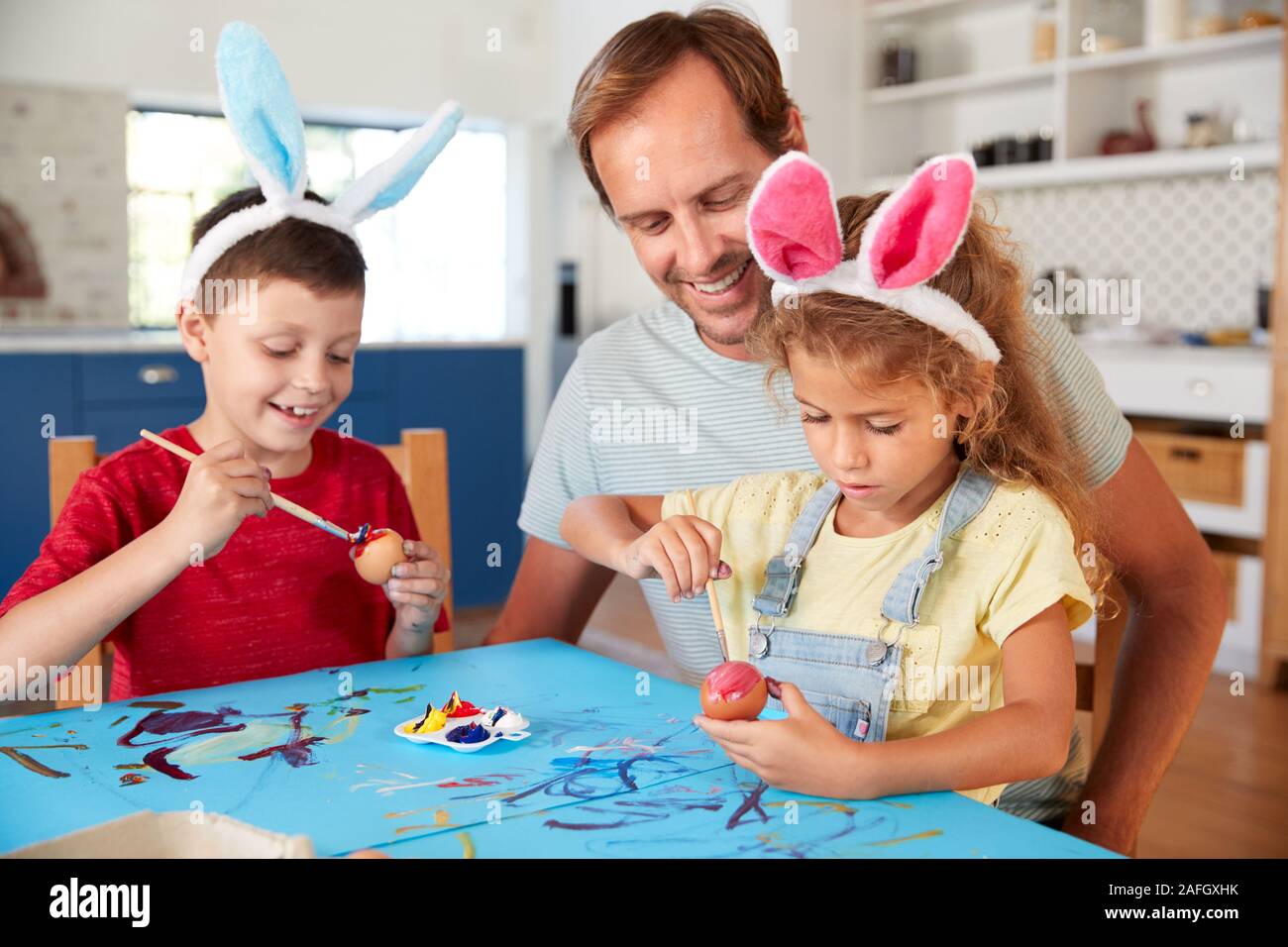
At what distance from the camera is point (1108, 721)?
1.51 meters

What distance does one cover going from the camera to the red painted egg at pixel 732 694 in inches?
40.2

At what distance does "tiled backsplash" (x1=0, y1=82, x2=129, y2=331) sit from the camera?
4762mm

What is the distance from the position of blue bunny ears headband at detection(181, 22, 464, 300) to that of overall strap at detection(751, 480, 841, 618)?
0.59 m

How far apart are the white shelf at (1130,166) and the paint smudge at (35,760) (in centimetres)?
318

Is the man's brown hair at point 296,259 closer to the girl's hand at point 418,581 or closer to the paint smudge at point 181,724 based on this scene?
the girl's hand at point 418,581

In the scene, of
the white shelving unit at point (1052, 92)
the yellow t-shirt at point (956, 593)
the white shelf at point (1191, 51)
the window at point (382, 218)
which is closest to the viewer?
the yellow t-shirt at point (956, 593)

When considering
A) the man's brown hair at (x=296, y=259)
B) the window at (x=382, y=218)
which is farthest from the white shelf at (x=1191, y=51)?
the man's brown hair at (x=296, y=259)

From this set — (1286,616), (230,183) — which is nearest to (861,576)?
(1286,616)

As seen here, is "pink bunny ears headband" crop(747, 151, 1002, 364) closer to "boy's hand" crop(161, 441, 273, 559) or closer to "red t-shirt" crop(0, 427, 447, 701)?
"boy's hand" crop(161, 441, 273, 559)

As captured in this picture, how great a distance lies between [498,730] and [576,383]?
78 cm

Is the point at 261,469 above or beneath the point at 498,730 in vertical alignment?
above

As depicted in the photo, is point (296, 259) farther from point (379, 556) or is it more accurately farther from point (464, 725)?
point (464, 725)

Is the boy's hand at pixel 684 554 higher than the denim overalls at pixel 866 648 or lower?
higher
